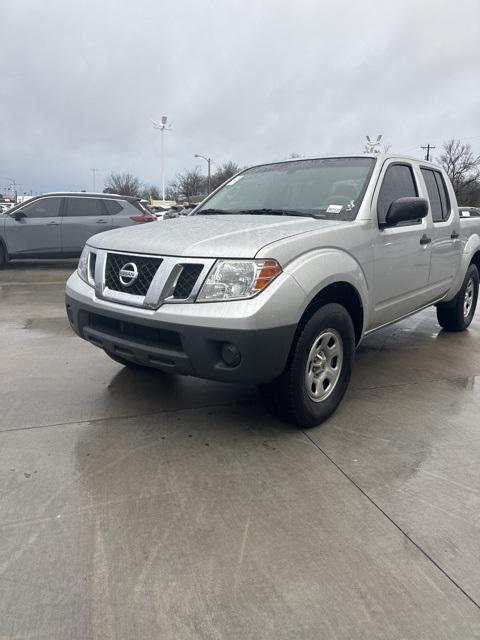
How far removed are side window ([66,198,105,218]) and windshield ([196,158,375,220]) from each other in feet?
24.2

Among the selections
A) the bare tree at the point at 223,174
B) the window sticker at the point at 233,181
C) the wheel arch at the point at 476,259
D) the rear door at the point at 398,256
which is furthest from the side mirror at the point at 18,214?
the bare tree at the point at 223,174

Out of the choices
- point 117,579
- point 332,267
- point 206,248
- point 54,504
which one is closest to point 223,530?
point 117,579

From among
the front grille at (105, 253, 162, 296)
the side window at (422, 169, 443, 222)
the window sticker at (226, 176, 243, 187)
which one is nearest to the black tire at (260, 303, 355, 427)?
the front grille at (105, 253, 162, 296)

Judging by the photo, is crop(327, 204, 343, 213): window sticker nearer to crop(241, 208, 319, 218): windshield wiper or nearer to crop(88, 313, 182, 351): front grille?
crop(241, 208, 319, 218): windshield wiper

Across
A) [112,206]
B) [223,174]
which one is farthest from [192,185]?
[112,206]

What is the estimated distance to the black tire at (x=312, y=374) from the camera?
298 centimetres

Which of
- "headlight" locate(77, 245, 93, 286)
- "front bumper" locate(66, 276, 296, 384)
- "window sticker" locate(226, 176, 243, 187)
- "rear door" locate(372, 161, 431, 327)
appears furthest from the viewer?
"window sticker" locate(226, 176, 243, 187)

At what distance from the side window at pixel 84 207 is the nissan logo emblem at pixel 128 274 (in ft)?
28.5

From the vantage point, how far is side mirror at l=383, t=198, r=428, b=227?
3.62m

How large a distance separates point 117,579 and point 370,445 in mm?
1731

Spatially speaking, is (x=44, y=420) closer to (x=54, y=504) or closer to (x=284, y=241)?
(x=54, y=504)

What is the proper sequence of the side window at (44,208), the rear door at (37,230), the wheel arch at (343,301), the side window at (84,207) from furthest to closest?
the side window at (84,207) → the side window at (44,208) → the rear door at (37,230) → the wheel arch at (343,301)

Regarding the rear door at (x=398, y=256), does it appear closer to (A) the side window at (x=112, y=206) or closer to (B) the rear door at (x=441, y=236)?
(B) the rear door at (x=441, y=236)

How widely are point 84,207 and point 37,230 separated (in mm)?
1136
